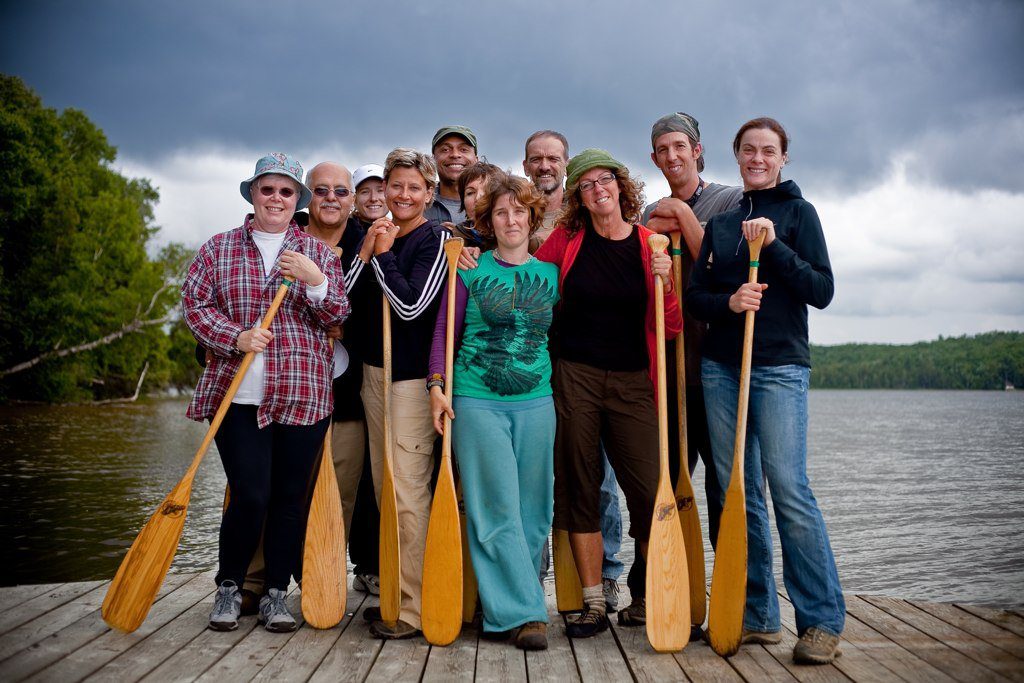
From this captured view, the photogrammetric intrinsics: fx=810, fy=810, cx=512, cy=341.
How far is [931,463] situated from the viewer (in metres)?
24.3

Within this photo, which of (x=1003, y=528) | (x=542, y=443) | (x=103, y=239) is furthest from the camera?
(x=103, y=239)

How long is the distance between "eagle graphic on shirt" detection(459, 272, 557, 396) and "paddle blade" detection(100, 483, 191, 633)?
1449mm

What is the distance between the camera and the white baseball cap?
4363 mm

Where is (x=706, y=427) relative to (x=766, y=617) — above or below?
above

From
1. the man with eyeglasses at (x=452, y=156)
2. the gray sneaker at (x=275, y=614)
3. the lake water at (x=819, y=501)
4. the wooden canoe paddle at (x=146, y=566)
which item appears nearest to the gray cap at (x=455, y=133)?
the man with eyeglasses at (x=452, y=156)

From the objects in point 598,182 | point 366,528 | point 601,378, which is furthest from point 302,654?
point 598,182

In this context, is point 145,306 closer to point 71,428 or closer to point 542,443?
point 71,428

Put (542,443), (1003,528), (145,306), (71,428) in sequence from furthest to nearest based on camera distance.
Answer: (145,306) → (71,428) → (1003,528) → (542,443)

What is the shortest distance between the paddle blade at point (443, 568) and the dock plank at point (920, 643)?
2022 mm

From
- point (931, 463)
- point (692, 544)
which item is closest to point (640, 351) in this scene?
point (692, 544)

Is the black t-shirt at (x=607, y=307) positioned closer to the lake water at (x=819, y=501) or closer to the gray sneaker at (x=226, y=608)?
the gray sneaker at (x=226, y=608)

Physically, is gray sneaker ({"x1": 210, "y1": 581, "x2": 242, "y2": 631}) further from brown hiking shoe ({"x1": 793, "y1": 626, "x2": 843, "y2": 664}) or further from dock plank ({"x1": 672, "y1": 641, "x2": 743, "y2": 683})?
A: brown hiking shoe ({"x1": 793, "y1": 626, "x2": 843, "y2": 664})

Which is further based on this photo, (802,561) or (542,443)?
(542,443)

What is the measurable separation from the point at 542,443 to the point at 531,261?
86 cm
